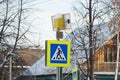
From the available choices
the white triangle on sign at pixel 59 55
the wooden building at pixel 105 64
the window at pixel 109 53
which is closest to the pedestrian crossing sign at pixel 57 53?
the white triangle on sign at pixel 59 55

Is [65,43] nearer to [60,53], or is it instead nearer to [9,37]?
[60,53]

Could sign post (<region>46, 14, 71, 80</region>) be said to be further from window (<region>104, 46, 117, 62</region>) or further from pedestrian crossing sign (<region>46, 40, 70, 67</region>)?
window (<region>104, 46, 117, 62</region>)

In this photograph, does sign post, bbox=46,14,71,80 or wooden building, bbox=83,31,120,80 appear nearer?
sign post, bbox=46,14,71,80

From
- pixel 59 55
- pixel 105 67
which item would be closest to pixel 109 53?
pixel 105 67

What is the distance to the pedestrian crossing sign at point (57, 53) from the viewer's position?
37.6 feet

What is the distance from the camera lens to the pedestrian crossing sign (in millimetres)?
11445

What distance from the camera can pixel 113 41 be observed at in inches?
1873

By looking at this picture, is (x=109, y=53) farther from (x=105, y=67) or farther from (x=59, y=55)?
(x=59, y=55)

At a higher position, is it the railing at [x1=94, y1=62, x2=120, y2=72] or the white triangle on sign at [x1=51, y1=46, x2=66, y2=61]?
the white triangle on sign at [x1=51, y1=46, x2=66, y2=61]

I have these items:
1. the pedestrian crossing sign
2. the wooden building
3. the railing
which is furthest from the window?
the pedestrian crossing sign

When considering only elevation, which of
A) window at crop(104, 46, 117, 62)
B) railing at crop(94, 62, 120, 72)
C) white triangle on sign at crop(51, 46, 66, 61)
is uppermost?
white triangle on sign at crop(51, 46, 66, 61)

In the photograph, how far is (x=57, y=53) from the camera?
38.0 ft

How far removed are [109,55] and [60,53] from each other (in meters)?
42.4

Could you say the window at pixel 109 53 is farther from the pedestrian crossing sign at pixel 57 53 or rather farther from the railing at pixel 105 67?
the pedestrian crossing sign at pixel 57 53
